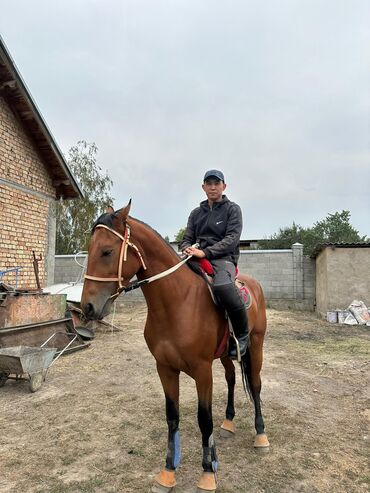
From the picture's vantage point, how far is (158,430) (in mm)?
3842

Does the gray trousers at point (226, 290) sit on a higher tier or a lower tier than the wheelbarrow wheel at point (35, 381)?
higher

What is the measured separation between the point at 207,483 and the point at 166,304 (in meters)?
1.36

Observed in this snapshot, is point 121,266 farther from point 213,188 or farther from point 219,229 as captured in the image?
point 213,188

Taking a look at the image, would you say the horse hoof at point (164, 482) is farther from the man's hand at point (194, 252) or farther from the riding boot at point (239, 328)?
the man's hand at point (194, 252)

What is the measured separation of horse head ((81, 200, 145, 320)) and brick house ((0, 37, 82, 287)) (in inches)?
265

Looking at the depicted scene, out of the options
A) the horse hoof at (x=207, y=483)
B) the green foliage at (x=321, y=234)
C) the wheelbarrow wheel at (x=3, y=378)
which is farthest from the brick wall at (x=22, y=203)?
the green foliage at (x=321, y=234)

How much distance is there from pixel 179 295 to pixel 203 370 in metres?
0.59

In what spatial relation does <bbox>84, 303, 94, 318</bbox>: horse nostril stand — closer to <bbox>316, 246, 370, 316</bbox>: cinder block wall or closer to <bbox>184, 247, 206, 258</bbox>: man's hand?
<bbox>184, 247, 206, 258</bbox>: man's hand

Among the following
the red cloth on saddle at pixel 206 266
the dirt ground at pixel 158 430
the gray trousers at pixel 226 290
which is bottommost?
the dirt ground at pixel 158 430

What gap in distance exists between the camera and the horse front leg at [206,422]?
272cm

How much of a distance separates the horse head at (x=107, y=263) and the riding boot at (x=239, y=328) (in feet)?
3.15

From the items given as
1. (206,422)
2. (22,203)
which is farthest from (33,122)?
(206,422)

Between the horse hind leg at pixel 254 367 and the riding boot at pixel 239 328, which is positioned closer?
the riding boot at pixel 239 328

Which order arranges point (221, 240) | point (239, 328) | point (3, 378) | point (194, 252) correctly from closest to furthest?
point (194, 252) < point (239, 328) < point (221, 240) < point (3, 378)
